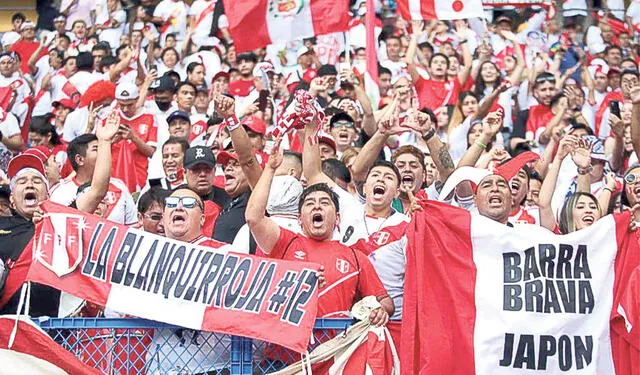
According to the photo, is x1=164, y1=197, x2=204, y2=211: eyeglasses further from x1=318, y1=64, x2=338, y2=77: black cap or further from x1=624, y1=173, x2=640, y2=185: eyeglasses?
x1=318, y1=64, x2=338, y2=77: black cap

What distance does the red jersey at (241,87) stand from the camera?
1545cm

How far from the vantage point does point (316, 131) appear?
902cm

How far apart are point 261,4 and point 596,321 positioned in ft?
24.0

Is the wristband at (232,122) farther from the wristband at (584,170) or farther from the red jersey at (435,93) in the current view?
the red jersey at (435,93)

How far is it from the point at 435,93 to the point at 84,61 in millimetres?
4373

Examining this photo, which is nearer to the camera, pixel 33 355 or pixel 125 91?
pixel 33 355

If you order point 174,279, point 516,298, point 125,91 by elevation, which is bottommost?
point 516,298

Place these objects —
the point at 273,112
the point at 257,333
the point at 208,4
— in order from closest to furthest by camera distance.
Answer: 1. the point at 257,333
2. the point at 273,112
3. the point at 208,4

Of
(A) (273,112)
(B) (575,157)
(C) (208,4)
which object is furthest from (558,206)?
(C) (208,4)

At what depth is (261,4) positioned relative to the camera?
14141 mm

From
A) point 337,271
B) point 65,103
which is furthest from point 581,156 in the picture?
point 65,103

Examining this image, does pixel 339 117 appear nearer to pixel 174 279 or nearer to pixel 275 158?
pixel 275 158

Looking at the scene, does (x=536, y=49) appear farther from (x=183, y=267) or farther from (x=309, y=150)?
(x=183, y=267)

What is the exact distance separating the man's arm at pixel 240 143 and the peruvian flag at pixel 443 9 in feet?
16.2
